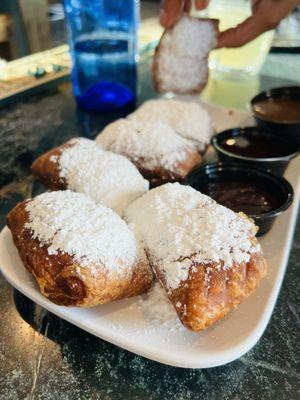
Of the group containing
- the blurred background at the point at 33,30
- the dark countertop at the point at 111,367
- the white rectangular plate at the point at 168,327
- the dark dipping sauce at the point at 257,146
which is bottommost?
the blurred background at the point at 33,30

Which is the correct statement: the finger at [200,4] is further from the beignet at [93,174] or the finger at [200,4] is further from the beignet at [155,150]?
the beignet at [93,174]

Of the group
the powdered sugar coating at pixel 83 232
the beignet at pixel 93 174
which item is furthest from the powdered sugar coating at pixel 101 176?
the powdered sugar coating at pixel 83 232

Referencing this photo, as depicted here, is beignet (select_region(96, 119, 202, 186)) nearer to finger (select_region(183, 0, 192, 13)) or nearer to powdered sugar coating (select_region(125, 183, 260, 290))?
powdered sugar coating (select_region(125, 183, 260, 290))

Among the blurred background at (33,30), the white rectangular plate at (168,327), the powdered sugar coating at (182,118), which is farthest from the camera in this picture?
the blurred background at (33,30)

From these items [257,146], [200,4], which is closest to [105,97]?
[200,4]

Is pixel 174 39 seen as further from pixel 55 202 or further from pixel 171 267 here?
pixel 171 267

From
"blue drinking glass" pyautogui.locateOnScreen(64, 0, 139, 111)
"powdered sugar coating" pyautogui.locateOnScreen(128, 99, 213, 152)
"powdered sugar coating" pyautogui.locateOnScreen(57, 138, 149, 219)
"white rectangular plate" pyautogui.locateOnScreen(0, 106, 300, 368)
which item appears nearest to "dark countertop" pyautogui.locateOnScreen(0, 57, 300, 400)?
"white rectangular plate" pyautogui.locateOnScreen(0, 106, 300, 368)

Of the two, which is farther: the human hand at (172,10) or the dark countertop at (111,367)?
the human hand at (172,10)
